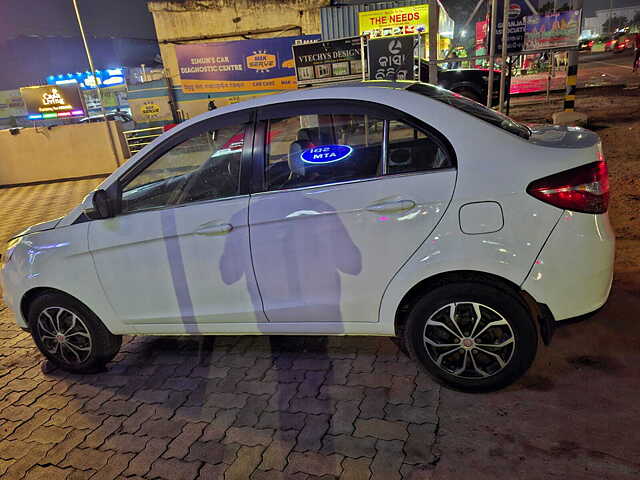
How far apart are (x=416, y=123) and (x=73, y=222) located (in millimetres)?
2343

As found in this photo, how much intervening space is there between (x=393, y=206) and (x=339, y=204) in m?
0.30

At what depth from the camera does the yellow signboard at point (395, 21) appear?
506 inches

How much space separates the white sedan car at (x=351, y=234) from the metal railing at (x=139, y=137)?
10282 mm

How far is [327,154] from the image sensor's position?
8.86ft

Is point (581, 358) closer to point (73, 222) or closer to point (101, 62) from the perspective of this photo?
point (73, 222)

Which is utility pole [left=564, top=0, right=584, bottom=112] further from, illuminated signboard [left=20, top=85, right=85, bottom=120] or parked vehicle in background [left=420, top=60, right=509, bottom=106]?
illuminated signboard [left=20, top=85, right=85, bottom=120]

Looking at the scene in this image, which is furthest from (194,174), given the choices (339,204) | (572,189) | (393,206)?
(572,189)

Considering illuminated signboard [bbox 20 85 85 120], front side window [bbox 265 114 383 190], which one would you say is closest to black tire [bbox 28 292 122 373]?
front side window [bbox 265 114 383 190]

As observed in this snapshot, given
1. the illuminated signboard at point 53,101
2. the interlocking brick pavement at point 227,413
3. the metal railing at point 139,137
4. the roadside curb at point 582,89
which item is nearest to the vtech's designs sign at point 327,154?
the interlocking brick pavement at point 227,413

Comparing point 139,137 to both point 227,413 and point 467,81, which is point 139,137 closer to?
point 467,81

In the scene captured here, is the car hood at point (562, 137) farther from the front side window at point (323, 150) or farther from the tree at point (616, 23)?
the tree at point (616, 23)

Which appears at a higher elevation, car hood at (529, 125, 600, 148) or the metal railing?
car hood at (529, 125, 600, 148)

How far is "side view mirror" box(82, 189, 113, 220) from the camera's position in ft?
9.56

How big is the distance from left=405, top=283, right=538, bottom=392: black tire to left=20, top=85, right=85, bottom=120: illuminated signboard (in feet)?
51.9
